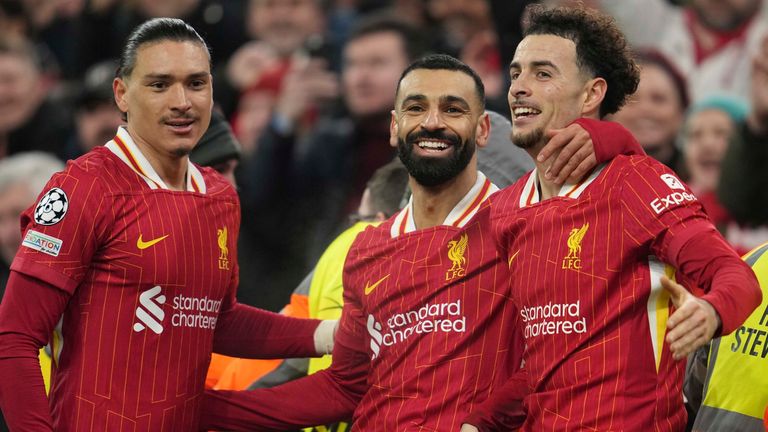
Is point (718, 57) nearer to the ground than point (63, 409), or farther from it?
farther from it

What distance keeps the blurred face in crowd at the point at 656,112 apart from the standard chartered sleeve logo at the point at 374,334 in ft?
11.3

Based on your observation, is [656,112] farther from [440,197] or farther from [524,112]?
[524,112]

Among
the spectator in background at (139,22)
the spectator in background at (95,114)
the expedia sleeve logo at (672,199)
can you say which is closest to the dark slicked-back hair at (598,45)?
the expedia sleeve logo at (672,199)

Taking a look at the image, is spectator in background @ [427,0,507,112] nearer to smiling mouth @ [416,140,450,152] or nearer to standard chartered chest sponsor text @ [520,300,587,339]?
smiling mouth @ [416,140,450,152]

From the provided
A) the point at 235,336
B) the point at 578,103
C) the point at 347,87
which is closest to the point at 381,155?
the point at 347,87

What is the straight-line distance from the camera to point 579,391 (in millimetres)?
3477

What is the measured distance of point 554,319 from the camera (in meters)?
3.55

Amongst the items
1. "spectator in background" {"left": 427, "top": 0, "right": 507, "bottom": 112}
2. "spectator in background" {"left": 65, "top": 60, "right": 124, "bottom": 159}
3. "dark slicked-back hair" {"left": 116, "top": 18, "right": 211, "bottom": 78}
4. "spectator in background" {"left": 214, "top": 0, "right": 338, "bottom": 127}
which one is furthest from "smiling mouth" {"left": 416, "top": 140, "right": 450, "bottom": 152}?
"spectator in background" {"left": 65, "top": 60, "right": 124, "bottom": 159}

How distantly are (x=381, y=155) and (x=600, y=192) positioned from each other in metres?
4.21

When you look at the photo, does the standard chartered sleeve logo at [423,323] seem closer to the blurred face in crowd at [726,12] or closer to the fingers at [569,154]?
the fingers at [569,154]

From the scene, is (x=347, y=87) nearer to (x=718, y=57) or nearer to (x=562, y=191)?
(x=718, y=57)

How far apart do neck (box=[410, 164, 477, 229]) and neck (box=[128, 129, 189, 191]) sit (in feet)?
2.53

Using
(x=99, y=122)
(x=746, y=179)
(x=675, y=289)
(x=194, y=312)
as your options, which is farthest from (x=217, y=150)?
(x=99, y=122)

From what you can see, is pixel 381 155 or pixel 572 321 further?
pixel 381 155
